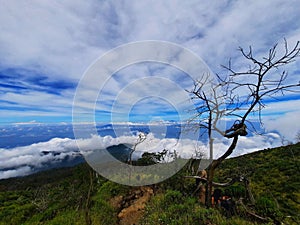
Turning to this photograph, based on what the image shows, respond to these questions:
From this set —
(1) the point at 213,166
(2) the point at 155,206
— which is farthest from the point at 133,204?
(1) the point at 213,166

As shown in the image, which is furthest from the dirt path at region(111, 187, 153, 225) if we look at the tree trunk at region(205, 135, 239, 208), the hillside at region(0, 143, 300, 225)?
the tree trunk at region(205, 135, 239, 208)

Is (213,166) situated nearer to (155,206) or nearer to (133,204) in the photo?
(155,206)

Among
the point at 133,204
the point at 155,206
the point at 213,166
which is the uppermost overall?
the point at 213,166

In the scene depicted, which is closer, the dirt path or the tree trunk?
the tree trunk

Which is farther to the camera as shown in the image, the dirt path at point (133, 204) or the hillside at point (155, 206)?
the dirt path at point (133, 204)

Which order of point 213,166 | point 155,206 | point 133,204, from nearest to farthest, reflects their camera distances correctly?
point 213,166 → point 155,206 → point 133,204

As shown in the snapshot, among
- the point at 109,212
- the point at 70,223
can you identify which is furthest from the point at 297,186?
the point at 70,223

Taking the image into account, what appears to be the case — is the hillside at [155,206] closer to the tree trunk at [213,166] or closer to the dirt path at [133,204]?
the dirt path at [133,204]

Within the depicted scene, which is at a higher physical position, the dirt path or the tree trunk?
the tree trunk

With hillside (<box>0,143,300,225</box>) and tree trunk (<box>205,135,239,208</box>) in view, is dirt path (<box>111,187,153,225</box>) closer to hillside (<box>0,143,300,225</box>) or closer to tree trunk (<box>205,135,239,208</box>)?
hillside (<box>0,143,300,225</box>)

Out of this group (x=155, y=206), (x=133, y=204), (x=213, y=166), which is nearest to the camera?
(x=213, y=166)

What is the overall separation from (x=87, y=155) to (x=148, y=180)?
6350 millimetres

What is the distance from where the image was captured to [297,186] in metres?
12.8

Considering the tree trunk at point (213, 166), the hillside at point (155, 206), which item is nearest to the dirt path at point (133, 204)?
the hillside at point (155, 206)
